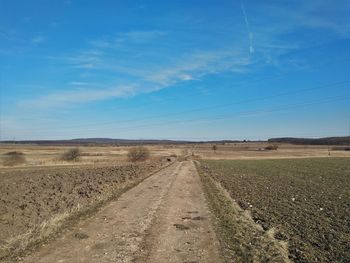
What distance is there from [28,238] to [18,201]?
818cm

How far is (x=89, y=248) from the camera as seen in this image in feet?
36.0

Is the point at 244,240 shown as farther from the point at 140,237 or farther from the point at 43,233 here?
the point at 43,233

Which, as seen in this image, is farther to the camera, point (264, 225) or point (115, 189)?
point (115, 189)

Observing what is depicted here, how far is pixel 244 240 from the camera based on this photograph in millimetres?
12180

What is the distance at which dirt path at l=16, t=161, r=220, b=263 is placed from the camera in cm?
1015

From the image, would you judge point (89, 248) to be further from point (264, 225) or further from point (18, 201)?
point (18, 201)

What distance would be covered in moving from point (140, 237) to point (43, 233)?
10.5ft

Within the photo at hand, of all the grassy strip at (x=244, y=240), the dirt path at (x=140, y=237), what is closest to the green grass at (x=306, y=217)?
the grassy strip at (x=244, y=240)

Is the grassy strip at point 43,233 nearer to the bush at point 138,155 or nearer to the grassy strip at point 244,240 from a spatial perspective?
the grassy strip at point 244,240

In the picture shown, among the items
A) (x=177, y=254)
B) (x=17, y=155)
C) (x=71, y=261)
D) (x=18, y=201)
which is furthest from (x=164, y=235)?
(x=17, y=155)

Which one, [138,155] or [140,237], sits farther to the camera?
[138,155]

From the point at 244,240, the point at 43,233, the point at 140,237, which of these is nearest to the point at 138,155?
the point at 43,233

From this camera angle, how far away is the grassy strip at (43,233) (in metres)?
10.6

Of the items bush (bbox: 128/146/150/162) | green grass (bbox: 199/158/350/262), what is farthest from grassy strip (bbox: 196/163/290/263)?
bush (bbox: 128/146/150/162)
